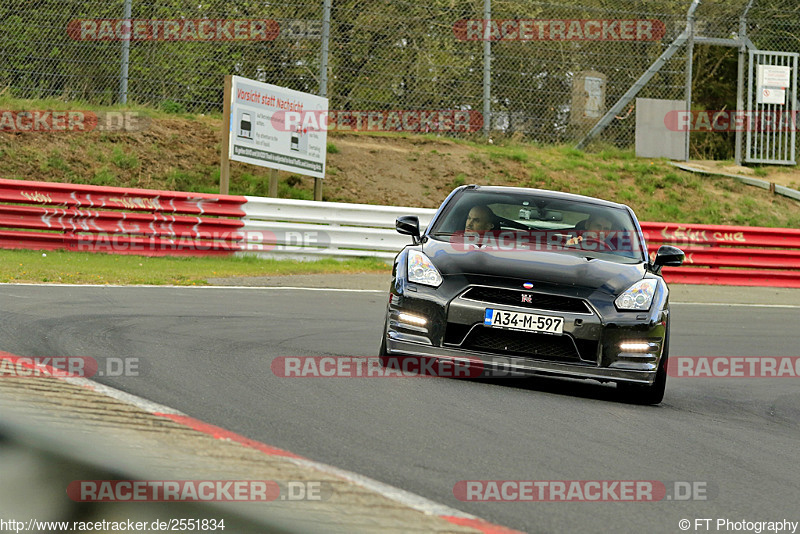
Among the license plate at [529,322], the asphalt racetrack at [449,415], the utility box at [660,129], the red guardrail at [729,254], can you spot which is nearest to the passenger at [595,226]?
the asphalt racetrack at [449,415]

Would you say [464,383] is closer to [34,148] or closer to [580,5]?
[34,148]

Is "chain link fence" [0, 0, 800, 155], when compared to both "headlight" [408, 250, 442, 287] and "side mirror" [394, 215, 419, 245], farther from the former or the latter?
"headlight" [408, 250, 442, 287]

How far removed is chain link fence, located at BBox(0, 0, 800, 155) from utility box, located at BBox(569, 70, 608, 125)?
0.03m

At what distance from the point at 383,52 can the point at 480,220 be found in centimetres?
1255

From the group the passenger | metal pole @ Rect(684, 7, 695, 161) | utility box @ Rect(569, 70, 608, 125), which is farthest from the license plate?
metal pole @ Rect(684, 7, 695, 161)

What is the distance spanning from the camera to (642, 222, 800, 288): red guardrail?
1740 cm

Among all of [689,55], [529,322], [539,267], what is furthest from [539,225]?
[689,55]

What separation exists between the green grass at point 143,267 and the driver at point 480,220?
5139mm

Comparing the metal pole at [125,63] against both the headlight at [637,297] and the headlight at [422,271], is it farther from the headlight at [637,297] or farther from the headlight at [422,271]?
the headlight at [637,297]

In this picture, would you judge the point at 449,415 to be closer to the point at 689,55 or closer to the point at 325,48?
the point at 325,48

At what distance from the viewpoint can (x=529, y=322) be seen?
20.9 ft

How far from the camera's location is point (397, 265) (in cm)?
704

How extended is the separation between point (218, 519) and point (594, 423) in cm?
405

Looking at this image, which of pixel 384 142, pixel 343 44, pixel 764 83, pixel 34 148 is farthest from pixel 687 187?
pixel 34 148
